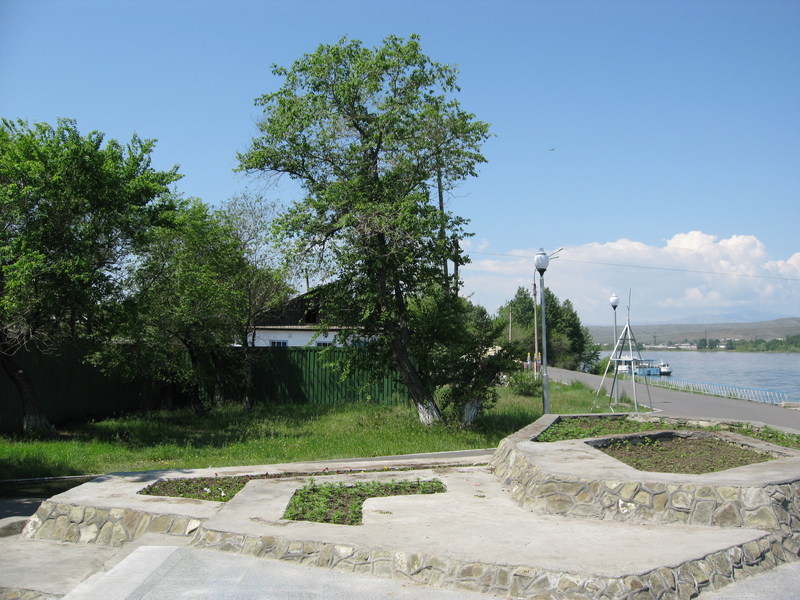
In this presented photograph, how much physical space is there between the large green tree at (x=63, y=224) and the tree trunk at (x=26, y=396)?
0.12 ft

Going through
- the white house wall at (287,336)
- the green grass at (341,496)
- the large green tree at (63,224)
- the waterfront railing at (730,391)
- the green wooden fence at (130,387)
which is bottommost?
the waterfront railing at (730,391)

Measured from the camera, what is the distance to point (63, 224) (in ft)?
44.5

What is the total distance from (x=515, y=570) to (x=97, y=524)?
5.05m

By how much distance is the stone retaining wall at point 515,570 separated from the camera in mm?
5395

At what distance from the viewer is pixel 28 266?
40.9 ft

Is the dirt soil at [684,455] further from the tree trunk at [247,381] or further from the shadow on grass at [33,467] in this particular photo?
the tree trunk at [247,381]

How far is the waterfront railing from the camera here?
3114 centimetres

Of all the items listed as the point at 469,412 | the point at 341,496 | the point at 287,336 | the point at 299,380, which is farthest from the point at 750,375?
the point at 341,496

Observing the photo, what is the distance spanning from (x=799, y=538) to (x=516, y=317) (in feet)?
242

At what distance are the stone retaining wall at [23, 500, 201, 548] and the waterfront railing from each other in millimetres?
27056

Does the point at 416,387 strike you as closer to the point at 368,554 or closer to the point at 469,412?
the point at 469,412

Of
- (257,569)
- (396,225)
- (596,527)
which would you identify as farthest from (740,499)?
(396,225)

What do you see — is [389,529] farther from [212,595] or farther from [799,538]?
[799,538]

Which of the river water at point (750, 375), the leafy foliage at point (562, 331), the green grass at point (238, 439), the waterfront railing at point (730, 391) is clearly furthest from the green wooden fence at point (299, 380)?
the leafy foliage at point (562, 331)
